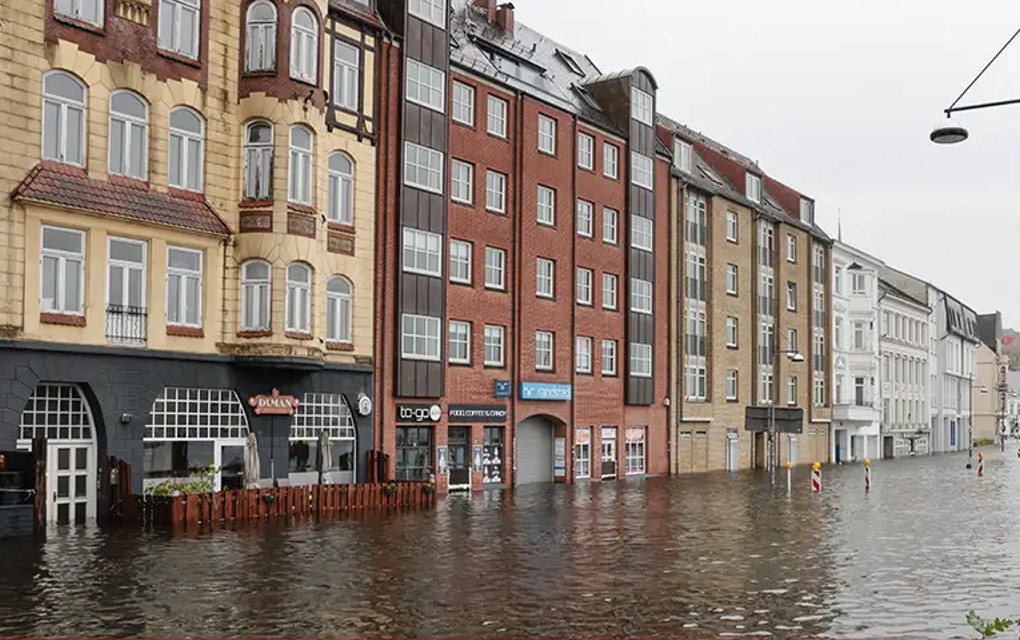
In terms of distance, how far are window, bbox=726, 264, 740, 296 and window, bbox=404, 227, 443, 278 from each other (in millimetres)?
25441

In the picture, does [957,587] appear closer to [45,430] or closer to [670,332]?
[45,430]

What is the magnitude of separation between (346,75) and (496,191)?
9.52 meters

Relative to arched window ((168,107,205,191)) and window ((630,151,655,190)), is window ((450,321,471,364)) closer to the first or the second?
arched window ((168,107,205,191))

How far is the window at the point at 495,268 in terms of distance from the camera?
144ft

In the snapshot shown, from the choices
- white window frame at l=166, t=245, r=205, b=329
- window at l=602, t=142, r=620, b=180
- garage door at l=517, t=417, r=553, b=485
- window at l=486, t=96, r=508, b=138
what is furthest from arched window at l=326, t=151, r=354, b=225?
window at l=602, t=142, r=620, b=180

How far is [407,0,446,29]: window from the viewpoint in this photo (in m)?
39.9

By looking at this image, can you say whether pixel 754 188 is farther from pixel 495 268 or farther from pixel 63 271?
pixel 63 271

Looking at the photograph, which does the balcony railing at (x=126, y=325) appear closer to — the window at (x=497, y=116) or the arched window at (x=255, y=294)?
the arched window at (x=255, y=294)

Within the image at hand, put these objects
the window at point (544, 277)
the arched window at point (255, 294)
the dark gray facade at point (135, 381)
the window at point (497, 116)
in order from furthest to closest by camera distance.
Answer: the window at point (544, 277) → the window at point (497, 116) → the arched window at point (255, 294) → the dark gray facade at point (135, 381)

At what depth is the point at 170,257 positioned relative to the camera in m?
30.8

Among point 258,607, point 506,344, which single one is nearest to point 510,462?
point 506,344

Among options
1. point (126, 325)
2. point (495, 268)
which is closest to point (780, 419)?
point (495, 268)

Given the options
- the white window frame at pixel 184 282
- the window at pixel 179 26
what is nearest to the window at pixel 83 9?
the window at pixel 179 26

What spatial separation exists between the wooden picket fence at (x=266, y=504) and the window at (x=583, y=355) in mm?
14775
